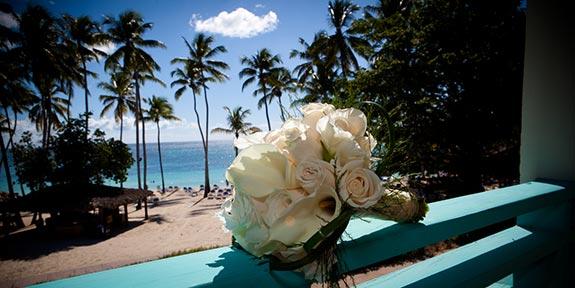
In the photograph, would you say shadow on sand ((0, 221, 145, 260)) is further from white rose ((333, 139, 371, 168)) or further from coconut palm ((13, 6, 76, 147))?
white rose ((333, 139, 371, 168))

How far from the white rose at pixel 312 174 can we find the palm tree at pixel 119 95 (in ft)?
116

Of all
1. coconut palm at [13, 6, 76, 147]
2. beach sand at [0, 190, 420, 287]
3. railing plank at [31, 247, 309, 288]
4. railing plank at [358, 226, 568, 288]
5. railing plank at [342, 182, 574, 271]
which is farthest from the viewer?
coconut palm at [13, 6, 76, 147]

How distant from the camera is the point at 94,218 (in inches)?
723

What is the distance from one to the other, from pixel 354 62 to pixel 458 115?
15044mm

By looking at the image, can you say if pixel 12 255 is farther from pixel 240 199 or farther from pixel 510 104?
pixel 510 104

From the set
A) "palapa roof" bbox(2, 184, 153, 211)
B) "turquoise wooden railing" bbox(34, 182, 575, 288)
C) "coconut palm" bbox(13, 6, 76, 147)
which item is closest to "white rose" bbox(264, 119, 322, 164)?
"turquoise wooden railing" bbox(34, 182, 575, 288)

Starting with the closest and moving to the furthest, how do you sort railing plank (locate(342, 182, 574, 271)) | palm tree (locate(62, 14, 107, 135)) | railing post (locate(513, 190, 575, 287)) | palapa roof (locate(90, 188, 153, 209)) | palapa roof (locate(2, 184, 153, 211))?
railing plank (locate(342, 182, 574, 271)) < railing post (locate(513, 190, 575, 287)) < palapa roof (locate(2, 184, 153, 211)) < palapa roof (locate(90, 188, 153, 209)) < palm tree (locate(62, 14, 107, 135))

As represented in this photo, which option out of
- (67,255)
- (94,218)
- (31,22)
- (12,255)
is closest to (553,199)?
(67,255)

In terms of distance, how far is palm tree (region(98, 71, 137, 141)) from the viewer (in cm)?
3170

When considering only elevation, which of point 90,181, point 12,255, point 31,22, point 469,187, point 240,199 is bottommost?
point 12,255

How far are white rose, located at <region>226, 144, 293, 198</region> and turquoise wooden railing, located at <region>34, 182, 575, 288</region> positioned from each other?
0.19m

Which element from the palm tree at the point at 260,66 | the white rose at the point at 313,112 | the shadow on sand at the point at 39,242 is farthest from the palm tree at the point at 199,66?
the white rose at the point at 313,112

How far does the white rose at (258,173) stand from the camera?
Answer: 0.70 m

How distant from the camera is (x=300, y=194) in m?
0.70
